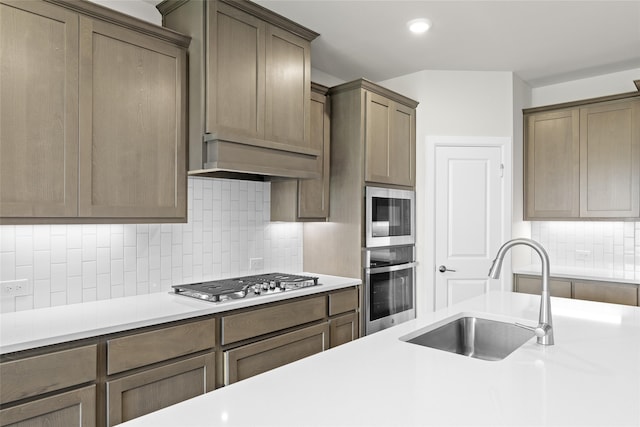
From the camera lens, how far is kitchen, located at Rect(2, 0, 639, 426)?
2.16 m

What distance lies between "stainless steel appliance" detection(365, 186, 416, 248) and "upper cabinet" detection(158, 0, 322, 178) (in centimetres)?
65

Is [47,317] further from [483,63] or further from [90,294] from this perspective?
[483,63]

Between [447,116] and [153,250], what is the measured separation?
9.00ft

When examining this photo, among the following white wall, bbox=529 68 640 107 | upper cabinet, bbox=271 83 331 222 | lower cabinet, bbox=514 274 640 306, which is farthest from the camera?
white wall, bbox=529 68 640 107

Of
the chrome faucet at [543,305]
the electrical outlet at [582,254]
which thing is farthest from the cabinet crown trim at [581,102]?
the chrome faucet at [543,305]

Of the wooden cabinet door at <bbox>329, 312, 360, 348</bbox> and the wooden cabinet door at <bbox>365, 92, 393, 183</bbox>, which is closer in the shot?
the wooden cabinet door at <bbox>329, 312, 360, 348</bbox>

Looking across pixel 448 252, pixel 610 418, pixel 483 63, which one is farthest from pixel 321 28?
pixel 610 418

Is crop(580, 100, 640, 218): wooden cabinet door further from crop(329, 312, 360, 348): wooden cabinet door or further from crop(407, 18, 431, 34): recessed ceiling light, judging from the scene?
crop(329, 312, 360, 348): wooden cabinet door

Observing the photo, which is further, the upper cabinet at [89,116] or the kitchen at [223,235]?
the kitchen at [223,235]

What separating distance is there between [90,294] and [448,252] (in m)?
2.85

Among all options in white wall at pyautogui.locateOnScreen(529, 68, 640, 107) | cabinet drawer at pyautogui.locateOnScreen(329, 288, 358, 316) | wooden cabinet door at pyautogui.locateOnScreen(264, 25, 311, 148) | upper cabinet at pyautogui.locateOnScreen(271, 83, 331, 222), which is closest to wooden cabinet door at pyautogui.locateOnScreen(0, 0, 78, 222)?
wooden cabinet door at pyautogui.locateOnScreen(264, 25, 311, 148)

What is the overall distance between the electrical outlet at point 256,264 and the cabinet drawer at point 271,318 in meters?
0.64

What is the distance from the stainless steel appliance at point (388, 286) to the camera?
3291 mm

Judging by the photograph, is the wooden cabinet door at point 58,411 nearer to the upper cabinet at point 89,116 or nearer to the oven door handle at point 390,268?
the upper cabinet at point 89,116
